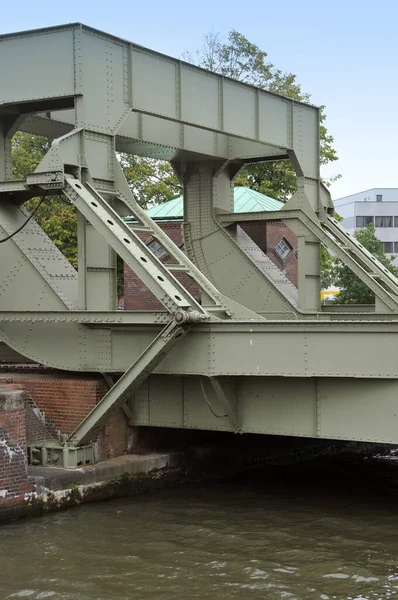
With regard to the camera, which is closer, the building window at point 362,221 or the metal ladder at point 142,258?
the metal ladder at point 142,258

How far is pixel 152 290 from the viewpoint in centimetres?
1326

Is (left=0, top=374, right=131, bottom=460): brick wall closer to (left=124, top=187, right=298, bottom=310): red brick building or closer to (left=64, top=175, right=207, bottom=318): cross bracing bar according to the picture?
(left=64, top=175, right=207, bottom=318): cross bracing bar

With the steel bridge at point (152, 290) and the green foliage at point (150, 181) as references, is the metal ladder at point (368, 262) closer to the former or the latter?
the steel bridge at point (152, 290)

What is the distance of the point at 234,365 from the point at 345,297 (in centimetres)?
2527

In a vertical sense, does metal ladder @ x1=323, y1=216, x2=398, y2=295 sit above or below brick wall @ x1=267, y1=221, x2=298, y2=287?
below

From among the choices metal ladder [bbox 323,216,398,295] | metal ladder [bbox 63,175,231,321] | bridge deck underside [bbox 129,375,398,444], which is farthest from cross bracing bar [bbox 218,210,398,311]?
bridge deck underside [bbox 129,375,398,444]

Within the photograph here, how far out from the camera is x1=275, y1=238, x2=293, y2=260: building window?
2998 centimetres

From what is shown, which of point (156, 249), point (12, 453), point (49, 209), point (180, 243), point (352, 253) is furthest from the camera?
point (49, 209)

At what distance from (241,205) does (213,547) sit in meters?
20.0

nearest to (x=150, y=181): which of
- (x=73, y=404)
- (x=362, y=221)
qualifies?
(x=73, y=404)

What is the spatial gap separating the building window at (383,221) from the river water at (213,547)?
223 feet

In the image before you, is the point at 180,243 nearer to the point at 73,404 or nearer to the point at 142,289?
the point at 142,289

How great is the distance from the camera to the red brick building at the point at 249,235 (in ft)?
95.2

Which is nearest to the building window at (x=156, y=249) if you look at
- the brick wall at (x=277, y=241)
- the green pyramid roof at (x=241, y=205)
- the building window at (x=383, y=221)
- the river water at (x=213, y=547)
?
the green pyramid roof at (x=241, y=205)
